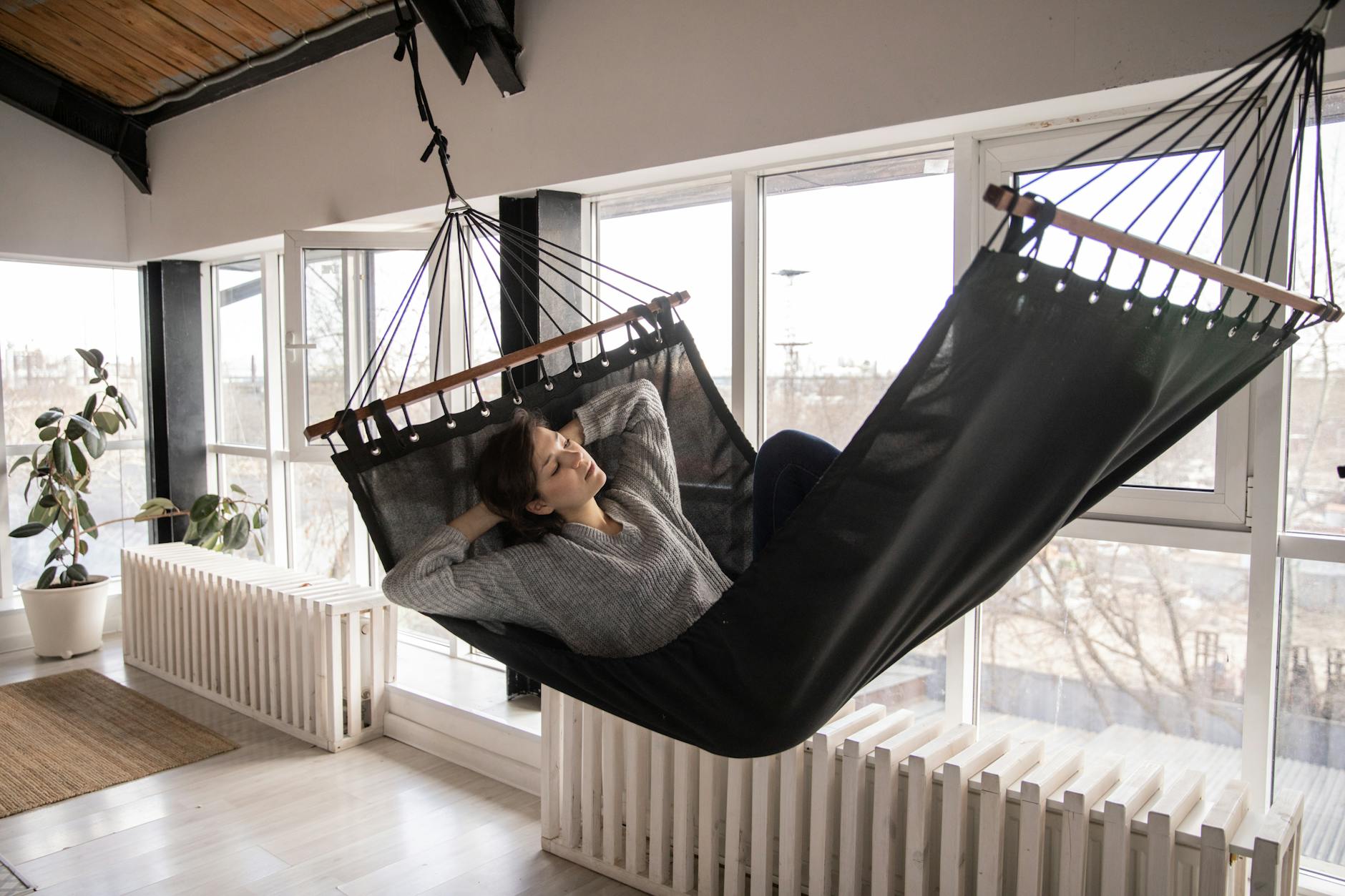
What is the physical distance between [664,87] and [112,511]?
3.61 m

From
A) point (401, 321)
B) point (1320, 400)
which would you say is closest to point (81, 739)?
point (401, 321)

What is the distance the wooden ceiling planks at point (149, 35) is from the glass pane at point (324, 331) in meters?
0.77

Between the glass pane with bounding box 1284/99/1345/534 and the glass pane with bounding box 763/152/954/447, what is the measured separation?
26.2 inches

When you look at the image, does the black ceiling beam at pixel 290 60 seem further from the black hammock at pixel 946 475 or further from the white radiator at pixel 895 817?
the white radiator at pixel 895 817

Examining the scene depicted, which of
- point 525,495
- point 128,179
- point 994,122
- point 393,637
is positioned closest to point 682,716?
point 525,495

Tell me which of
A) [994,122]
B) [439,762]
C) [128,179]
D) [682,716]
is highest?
[128,179]

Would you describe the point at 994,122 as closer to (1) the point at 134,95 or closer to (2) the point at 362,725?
(2) the point at 362,725

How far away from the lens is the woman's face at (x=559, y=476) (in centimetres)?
178

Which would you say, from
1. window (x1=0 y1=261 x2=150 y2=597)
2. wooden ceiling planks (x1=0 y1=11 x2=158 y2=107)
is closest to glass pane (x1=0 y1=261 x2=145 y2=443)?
window (x1=0 y1=261 x2=150 y2=597)

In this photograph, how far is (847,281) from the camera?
2.29 m

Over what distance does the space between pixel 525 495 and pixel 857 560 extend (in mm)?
716

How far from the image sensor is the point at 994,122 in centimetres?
193

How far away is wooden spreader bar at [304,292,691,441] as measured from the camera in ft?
5.59

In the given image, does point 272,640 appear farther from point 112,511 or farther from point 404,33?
point 404,33
